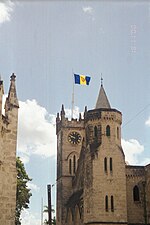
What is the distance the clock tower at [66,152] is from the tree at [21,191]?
17.7 metres

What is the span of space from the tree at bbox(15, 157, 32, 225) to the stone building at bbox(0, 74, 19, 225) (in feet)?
48.9

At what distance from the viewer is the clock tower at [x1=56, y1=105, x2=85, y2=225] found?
64500 mm

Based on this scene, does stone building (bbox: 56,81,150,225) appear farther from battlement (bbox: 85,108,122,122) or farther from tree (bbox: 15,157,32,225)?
tree (bbox: 15,157,32,225)

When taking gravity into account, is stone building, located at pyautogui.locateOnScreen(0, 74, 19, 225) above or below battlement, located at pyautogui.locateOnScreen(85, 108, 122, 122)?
below

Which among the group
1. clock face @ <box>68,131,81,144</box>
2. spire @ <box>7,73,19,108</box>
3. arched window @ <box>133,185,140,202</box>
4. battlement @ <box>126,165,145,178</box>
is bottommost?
arched window @ <box>133,185,140,202</box>

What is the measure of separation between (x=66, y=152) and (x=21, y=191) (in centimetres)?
2372

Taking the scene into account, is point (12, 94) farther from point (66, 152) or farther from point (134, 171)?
point (66, 152)

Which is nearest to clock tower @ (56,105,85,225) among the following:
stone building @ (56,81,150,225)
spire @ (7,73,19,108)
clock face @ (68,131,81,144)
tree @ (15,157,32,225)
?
clock face @ (68,131,81,144)

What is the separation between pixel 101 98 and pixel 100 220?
15.0 metres

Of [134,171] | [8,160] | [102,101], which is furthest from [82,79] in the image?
[8,160]

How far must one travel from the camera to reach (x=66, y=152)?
223 feet

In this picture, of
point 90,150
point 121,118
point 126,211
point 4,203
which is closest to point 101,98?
point 121,118

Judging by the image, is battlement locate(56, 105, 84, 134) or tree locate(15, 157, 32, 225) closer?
tree locate(15, 157, 32, 225)

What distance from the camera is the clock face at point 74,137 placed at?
226ft
